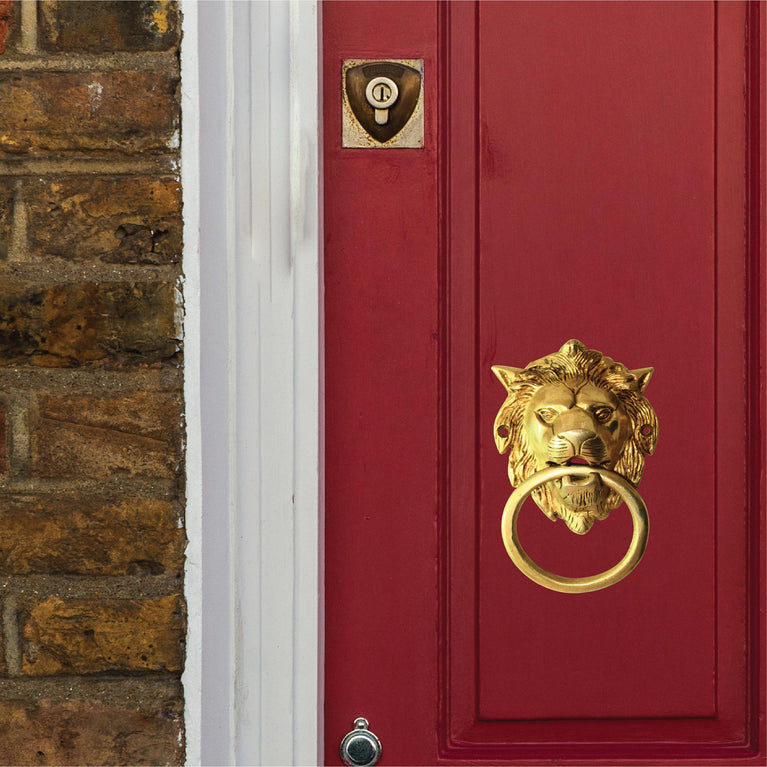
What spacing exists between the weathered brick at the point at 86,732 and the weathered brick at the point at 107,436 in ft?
0.68

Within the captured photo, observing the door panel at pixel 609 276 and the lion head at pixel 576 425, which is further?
the door panel at pixel 609 276

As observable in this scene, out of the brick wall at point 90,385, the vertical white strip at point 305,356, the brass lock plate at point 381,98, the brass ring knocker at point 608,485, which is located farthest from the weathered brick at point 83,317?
the brass ring knocker at point 608,485

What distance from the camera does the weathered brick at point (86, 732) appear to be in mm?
766

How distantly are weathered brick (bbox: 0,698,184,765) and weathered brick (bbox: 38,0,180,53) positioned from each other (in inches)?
22.7

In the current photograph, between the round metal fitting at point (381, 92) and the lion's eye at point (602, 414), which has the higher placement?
the round metal fitting at point (381, 92)

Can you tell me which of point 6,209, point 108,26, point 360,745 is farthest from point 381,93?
point 360,745

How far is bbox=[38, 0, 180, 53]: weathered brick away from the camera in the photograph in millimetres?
749

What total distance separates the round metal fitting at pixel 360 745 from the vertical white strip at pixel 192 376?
0.14 metres

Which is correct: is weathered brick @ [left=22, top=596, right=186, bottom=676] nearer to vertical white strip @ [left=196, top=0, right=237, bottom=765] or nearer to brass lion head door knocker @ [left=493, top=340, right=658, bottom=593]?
vertical white strip @ [left=196, top=0, right=237, bottom=765]

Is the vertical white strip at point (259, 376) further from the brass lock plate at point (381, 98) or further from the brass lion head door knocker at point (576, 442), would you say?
the brass lion head door knocker at point (576, 442)

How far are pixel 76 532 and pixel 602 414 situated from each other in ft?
1.52

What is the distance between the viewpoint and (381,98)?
80 centimetres

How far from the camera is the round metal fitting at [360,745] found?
2.68ft

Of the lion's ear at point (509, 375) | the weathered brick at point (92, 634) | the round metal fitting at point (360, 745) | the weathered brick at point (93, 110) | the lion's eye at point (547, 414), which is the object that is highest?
the weathered brick at point (93, 110)
